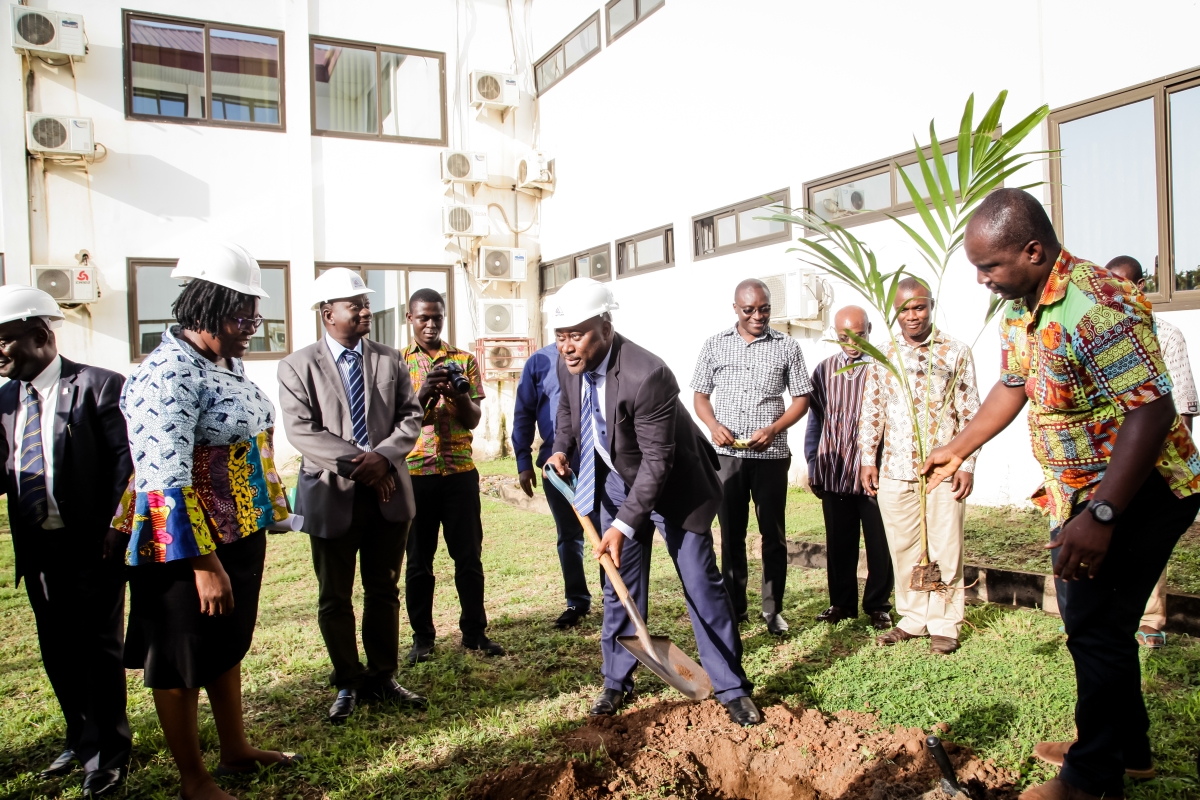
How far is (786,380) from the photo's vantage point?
5039mm

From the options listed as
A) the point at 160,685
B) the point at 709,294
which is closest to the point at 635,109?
the point at 709,294

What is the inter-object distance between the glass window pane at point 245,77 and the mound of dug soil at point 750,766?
11619 mm

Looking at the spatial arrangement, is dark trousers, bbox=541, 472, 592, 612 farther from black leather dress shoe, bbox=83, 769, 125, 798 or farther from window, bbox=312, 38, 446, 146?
window, bbox=312, 38, 446, 146

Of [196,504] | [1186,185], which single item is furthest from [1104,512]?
[1186,185]

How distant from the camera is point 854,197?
26.7 feet

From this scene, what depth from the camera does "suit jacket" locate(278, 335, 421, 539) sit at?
371 cm

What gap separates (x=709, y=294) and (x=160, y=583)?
8162 millimetres

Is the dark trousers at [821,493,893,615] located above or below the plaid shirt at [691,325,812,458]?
below

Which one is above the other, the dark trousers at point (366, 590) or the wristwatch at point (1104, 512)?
the wristwatch at point (1104, 512)

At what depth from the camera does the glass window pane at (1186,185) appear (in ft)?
19.0

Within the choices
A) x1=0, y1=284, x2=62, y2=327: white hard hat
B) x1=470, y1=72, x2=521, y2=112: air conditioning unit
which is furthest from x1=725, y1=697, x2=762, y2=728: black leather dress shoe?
x1=470, y1=72, x2=521, y2=112: air conditioning unit

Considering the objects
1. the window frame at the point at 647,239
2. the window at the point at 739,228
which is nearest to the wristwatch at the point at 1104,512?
the window at the point at 739,228

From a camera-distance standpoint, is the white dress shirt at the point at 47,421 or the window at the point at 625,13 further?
the window at the point at 625,13

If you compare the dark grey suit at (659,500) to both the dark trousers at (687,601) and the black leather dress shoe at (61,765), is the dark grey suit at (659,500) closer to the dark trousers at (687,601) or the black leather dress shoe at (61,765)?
the dark trousers at (687,601)
